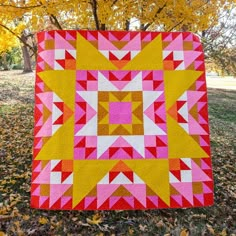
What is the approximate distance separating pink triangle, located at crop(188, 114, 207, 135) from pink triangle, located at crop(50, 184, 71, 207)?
0.96 meters

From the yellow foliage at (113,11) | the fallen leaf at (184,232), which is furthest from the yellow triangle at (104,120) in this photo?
the yellow foliage at (113,11)

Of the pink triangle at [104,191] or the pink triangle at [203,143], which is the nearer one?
the pink triangle at [104,191]

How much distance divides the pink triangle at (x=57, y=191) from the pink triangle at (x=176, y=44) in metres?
1.22

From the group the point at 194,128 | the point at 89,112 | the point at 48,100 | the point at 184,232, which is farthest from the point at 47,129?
the point at 184,232

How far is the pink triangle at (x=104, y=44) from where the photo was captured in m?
2.30

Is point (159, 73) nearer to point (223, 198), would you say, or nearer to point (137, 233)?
point (137, 233)

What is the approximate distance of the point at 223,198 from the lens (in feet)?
10.1

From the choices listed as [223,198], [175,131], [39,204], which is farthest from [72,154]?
[223,198]

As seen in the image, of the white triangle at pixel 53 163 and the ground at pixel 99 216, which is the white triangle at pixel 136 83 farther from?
the ground at pixel 99 216

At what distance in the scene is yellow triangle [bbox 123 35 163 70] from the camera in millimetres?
2314

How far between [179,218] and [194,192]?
432 millimetres

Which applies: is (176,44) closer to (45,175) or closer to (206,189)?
(206,189)

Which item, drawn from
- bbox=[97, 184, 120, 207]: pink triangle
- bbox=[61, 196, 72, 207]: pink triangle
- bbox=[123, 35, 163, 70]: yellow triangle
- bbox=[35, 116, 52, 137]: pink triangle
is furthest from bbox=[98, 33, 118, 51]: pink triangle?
bbox=[61, 196, 72, 207]: pink triangle

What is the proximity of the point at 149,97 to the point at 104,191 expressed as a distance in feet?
2.44
